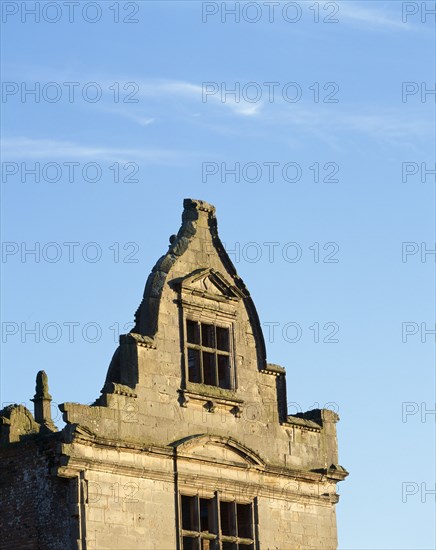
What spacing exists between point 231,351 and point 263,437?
2.14 m

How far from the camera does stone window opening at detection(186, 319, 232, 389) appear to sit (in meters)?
36.7

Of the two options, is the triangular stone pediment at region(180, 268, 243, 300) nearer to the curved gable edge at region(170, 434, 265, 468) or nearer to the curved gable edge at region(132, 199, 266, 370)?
the curved gable edge at region(132, 199, 266, 370)

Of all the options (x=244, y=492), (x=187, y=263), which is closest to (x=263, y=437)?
(x=244, y=492)

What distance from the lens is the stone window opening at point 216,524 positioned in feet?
116

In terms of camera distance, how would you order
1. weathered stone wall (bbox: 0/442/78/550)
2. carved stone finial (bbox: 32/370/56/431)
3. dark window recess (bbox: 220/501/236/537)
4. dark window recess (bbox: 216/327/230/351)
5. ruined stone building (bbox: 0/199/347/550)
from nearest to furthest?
weathered stone wall (bbox: 0/442/78/550), ruined stone building (bbox: 0/199/347/550), carved stone finial (bbox: 32/370/56/431), dark window recess (bbox: 220/501/236/537), dark window recess (bbox: 216/327/230/351)

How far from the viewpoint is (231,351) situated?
123 feet

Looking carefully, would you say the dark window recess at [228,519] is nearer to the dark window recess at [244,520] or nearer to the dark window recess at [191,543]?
the dark window recess at [244,520]

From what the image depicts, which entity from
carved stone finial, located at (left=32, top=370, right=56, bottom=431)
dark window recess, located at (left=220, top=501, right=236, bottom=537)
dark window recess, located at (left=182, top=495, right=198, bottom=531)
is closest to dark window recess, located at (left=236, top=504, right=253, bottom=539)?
dark window recess, located at (left=220, top=501, right=236, bottom=537)

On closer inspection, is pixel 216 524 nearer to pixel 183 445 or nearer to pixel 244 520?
pixel 244 520

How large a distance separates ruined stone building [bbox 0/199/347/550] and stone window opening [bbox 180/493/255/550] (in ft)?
0.10

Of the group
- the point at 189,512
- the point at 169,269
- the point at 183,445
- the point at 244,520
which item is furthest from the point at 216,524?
the point at 169,269

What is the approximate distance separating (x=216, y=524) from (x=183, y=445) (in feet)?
6.51

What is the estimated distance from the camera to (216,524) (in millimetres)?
35688

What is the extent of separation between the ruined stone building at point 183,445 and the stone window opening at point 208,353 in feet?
0.11
